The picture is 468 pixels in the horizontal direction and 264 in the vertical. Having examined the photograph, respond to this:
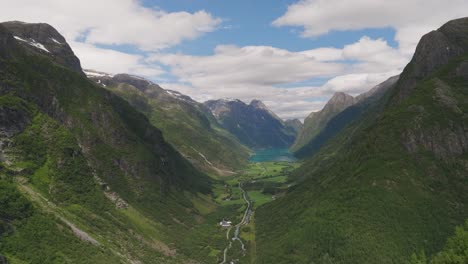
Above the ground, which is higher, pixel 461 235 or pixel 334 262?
pixel 461 235

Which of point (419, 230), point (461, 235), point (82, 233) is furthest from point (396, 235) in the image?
point (82, 233)

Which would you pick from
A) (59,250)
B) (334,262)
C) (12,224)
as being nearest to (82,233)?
(59,250)

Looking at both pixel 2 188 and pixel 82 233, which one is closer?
pixel 2 188

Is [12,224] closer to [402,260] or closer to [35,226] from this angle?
[35,226]

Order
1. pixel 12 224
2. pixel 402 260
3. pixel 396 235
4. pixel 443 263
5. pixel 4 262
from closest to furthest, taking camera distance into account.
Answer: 1. pixel 443 263
2. pixel 4 262
3. pixel 12 224
4. pixel 402 260
5. pixel 396 235

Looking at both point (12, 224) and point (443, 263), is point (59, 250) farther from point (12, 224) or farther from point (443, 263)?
point (443, 263)

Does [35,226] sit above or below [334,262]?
above

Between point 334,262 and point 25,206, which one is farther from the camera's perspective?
point 334,262

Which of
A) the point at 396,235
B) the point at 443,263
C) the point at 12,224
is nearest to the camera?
the point at 443,263

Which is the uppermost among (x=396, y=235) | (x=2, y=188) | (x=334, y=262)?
(x=2, y=188)
